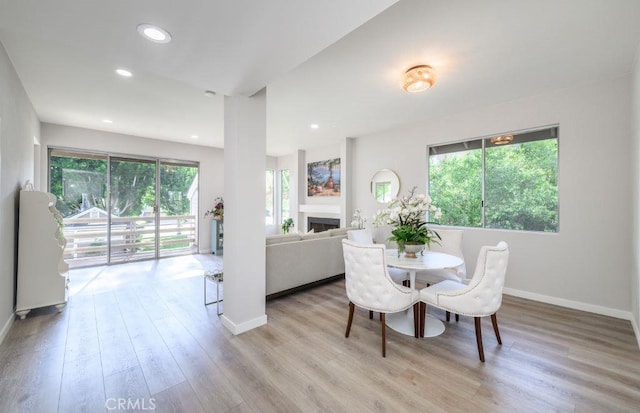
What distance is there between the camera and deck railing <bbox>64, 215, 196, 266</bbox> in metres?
5.11

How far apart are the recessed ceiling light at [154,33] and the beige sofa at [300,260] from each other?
231cm

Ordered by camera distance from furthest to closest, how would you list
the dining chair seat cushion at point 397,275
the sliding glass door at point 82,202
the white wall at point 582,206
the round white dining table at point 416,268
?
the sliding glass door at point 82,202 < the dining chair seat cushion at point 397,275 < the white wall at point 582,206 < the round white dining table at point 416,268

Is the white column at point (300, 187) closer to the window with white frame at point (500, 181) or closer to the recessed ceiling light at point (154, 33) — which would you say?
the window with white frame at point (500, 181)

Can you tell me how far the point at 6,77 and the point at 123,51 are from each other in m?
1.60

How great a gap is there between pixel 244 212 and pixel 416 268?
5.66ft

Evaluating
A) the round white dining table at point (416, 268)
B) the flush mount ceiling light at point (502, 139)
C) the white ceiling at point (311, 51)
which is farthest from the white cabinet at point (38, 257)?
the flush mount ceiling light at point (502, 139)

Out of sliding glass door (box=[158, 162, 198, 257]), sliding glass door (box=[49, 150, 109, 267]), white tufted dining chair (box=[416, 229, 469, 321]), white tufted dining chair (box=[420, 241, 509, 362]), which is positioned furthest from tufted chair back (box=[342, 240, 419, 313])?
sliding glass door (box=[49, 150, 109, 267])

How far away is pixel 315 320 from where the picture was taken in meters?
2.89

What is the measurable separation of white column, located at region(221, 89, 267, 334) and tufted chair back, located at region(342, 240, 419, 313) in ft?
3.38

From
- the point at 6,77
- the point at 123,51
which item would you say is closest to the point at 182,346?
the point at 123,51

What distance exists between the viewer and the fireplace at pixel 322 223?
20.8ft

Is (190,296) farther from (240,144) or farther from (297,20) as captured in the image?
(297,20)

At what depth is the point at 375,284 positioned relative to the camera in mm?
2270

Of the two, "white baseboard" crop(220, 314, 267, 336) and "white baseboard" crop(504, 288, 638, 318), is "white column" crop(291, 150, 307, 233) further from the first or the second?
"white baseboard" crop(504, 288, 638, 318)
